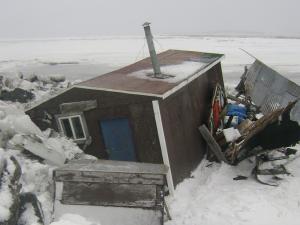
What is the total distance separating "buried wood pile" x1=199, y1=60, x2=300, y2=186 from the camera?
1100 cm

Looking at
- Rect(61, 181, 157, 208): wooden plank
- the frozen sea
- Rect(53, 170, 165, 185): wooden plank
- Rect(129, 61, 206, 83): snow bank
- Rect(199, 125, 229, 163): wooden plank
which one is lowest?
the frozen sea

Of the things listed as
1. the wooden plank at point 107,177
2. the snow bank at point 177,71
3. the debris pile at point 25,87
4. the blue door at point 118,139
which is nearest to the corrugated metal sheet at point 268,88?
the snow bank at point 177,71

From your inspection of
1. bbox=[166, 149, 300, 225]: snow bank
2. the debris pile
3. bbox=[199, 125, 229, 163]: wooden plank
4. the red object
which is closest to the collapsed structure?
bbox=[199, 125, 229, 163]: wooden plank

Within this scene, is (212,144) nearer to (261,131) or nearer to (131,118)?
(261,131)

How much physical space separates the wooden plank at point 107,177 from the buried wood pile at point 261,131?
3.65 meters

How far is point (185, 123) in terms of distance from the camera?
1213 centimetres

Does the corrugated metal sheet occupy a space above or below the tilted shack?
below

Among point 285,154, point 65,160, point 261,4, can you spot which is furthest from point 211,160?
point 261,4

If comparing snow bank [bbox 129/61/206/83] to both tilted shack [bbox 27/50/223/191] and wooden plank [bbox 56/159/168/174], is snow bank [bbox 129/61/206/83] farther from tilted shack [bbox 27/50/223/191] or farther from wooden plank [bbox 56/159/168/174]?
wooden plank [bbox 56/159/168/174]

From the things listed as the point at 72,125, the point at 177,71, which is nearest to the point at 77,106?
the point at 72,125

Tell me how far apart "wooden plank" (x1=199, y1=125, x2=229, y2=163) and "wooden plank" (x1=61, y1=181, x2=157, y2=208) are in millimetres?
4070

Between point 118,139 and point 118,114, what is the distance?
0.70m

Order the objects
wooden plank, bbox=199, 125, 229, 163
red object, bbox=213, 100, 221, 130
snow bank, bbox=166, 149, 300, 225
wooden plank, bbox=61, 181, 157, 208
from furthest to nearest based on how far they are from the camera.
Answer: red object, bbox=213, 100, 221, 130, wooden plank, bbox=199, 125, 229, 163, snow bank, bbox=166, 149, 300, 225, wooden plank, bbox=61, 181, 157, 208

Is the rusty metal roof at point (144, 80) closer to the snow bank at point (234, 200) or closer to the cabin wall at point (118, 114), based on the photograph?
the cabin wall at point (118, 114)
